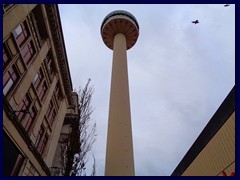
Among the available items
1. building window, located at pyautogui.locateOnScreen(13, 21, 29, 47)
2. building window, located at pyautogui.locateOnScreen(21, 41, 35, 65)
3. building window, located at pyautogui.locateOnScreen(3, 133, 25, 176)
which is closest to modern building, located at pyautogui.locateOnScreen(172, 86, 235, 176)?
building window, located at pyautogui.locateOnScreen(3, 133, 25, 176)

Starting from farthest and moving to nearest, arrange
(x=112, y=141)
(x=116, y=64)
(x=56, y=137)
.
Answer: (x=56, y=137) → (x=116, y=64) → (x=112, y=141)

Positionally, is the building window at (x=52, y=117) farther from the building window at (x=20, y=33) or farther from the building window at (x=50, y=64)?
the building window at (x=20, y=33)

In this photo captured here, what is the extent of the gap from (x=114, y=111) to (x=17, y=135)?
6.44m

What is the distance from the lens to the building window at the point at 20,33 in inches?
530

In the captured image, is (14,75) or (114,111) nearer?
(14,75)

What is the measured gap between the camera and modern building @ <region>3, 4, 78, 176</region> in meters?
12.3

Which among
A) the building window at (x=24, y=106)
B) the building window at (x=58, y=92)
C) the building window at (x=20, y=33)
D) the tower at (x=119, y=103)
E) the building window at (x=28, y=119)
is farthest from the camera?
the building window at (x=58, y=92)

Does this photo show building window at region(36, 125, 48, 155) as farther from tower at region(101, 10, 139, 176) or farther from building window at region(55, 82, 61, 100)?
tower at region(101, 10, 139, 176)

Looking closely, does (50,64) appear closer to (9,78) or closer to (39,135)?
(39,135)

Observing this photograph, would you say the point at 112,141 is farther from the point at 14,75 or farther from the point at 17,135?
the point at 14,75

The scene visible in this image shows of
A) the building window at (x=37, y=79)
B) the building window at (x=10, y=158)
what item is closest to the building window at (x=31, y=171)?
the building window at (x=10, y=158)

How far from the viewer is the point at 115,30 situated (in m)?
23.8

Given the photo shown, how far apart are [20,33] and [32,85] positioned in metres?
3.68
